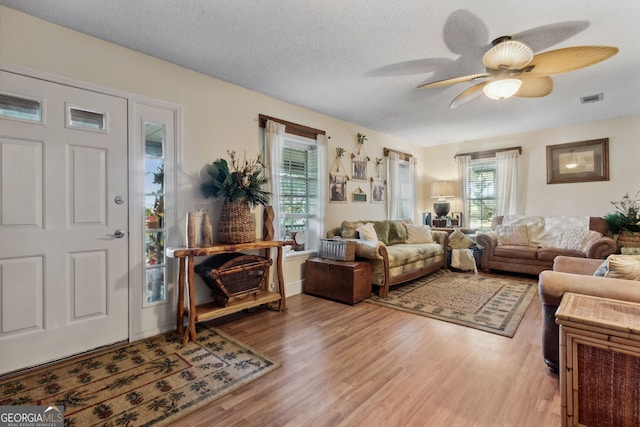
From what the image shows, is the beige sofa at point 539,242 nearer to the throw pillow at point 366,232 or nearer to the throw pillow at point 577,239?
the throw pillow at point 577,239

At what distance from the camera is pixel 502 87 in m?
2.35

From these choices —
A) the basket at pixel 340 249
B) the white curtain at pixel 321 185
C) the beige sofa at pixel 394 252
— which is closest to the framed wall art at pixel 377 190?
the beige sofa at pixel 394 252

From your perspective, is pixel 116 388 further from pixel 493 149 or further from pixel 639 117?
pixel 639 117

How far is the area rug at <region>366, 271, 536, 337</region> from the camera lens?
9.46 ft

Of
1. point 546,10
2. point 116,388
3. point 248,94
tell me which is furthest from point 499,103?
point 116,388

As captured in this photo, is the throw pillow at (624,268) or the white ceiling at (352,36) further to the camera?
the white ceiling at (352,36)

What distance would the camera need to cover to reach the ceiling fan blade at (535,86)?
247 centimetres

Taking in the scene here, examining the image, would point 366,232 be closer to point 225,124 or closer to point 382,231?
point 382,231

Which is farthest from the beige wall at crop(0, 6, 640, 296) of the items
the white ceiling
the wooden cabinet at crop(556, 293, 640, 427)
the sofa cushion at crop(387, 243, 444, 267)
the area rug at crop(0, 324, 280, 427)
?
the wooden cabinet at crop(556, 293, 640, 427)

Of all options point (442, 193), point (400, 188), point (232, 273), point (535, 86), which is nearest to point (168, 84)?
point (232, 273)

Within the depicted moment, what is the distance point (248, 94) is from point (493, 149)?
477cm

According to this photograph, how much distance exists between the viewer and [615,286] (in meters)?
1.65

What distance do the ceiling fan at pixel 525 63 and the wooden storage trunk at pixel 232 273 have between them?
248 cm

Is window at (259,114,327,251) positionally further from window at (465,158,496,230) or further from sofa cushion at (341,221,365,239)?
window at (465,158,496,230)
